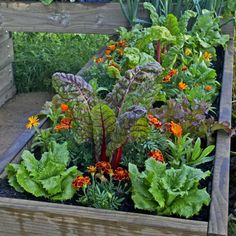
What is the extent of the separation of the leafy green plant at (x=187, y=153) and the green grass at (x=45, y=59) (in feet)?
10.5

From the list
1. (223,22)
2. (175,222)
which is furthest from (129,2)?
(175,222)

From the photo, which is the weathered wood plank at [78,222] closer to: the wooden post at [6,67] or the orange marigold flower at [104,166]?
the orange marigold flower at [104,166]

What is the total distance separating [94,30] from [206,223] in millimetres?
2609

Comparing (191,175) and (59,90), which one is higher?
(59,90)

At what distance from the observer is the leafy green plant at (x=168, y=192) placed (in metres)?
1.66

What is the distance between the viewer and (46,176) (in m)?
1.81

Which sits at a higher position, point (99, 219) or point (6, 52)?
point (99, 219)

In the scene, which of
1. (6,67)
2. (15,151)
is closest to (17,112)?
(6,67)

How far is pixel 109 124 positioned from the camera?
6.28 ft

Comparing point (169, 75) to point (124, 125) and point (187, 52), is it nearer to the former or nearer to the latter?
point (187, 52)

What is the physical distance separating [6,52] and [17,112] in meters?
0.58

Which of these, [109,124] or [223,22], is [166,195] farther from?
[223,22]

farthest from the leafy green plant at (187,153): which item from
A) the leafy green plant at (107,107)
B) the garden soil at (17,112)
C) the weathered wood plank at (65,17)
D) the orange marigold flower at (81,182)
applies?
the garden soil at (17,112)

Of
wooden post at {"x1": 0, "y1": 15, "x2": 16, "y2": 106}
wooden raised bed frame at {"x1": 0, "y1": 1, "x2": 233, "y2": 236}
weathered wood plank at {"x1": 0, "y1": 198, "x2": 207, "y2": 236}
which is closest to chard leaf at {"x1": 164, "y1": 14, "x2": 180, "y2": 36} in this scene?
wooden raised bed frame at {"x1": 0, "y1": 1, "x2": 233, "y2": 236}
